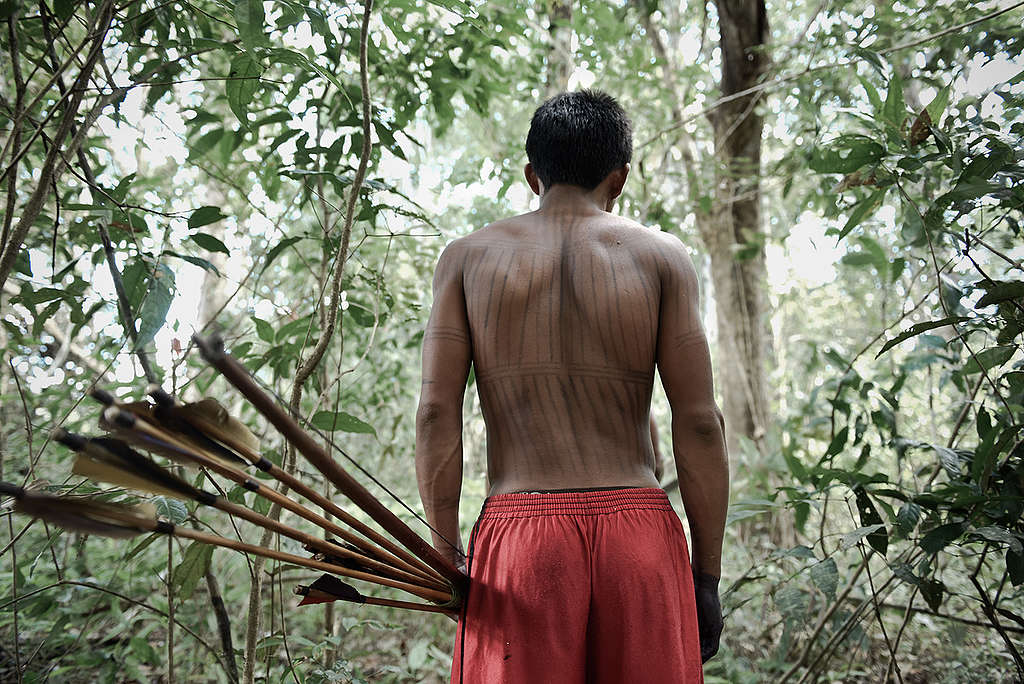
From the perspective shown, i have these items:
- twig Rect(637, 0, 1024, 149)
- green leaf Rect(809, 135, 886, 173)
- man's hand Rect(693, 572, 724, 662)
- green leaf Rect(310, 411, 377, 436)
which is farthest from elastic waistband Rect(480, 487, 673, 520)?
twig Rect(637, 0, 1024, 149)

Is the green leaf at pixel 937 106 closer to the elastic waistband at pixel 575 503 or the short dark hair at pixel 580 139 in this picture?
the short dark hair at pixel 580 139

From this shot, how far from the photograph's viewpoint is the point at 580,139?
1.51 metres

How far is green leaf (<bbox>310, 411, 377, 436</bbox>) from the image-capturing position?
173cm

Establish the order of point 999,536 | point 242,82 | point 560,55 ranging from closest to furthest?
point 999,536 → point 242,82 → point 560,55

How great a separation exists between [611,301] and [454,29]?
1320mm

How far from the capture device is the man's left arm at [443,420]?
1.40m

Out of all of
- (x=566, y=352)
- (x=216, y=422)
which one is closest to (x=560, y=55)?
(x=566, y=352)

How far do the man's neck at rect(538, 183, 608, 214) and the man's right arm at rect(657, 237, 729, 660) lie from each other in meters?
0.20

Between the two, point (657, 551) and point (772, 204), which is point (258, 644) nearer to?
point (657, 551)

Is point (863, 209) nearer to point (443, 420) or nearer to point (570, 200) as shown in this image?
point (570, 200)

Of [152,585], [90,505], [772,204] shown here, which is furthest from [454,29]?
[772,204]

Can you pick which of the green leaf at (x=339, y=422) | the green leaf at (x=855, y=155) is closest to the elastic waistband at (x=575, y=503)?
the green leaf at (x=339, y=422)

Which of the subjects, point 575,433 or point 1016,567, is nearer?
point 575,433

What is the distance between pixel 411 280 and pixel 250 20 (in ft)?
8.17
